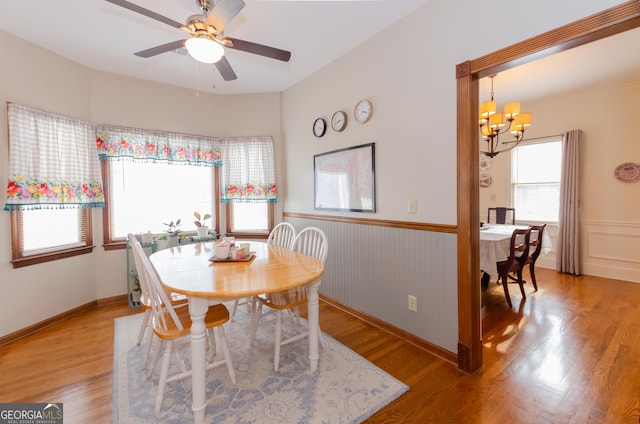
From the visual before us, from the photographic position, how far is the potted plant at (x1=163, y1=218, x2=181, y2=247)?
10.8ft

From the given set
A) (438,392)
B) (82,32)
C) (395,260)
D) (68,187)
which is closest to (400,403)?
(438,392)

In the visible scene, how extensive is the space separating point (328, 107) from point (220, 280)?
7.43 ft

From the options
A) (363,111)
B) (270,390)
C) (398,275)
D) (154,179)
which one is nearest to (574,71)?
(363,111)

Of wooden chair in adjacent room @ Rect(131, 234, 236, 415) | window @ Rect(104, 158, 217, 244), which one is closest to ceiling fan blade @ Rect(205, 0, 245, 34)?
wooden chair in adjacent room @ Rect(131, 234, 236, 415)

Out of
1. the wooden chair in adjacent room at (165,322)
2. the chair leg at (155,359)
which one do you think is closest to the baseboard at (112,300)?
the chair leg at (155,359)

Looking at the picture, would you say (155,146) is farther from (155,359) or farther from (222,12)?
(155,359)

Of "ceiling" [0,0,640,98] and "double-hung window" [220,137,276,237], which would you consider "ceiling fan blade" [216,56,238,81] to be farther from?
"double-hung window" [220,137,276,237]

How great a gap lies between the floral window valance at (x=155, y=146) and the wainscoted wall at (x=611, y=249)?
17.7 feet

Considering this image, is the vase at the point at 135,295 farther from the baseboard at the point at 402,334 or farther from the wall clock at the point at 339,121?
the wall clock at the point at 339,121

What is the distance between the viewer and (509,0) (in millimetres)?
1649

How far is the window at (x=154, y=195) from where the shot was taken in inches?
128

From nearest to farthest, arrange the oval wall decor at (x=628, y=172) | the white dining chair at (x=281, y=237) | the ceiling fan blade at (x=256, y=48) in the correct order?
1. the ceiling fan blade at (x=256, y=48)
2. the white dining chair at (x=281, y=237)
3. the oval wall decor at (x=628, y=172)

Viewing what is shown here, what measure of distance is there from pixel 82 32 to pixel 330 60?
7.30 feet

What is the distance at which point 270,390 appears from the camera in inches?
67.7
